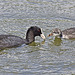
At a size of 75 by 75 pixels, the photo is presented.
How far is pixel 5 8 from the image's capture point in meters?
17.6

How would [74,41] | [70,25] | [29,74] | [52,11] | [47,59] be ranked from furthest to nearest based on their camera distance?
[52,11]
[70,25]
[74,41]
[47,59]
[29,74]

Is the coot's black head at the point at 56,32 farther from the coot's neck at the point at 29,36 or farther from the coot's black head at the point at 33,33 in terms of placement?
the coot's neck at the point at 29,36

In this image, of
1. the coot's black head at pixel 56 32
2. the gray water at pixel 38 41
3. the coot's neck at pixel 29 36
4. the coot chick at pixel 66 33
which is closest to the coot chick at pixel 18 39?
the coot's neck at pixel 29 36

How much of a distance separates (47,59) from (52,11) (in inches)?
232

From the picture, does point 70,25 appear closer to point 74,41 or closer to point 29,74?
point 74,41

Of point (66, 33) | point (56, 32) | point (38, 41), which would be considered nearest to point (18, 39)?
point (38, 41)

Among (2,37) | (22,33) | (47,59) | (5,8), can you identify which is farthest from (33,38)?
(5,8)

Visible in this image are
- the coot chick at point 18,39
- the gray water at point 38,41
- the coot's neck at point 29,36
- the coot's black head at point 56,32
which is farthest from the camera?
the coot's black head at point 56,32

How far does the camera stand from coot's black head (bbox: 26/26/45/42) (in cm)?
1423

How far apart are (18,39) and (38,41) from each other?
3.95 feet

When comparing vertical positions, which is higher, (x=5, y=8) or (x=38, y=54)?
(x=5, y=8)

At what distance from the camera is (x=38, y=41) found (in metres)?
14.4

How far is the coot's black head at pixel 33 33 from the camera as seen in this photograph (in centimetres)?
1423

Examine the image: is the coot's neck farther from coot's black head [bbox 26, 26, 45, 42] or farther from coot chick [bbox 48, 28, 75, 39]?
coot chick [bbox 48, 28, 75, 39]
